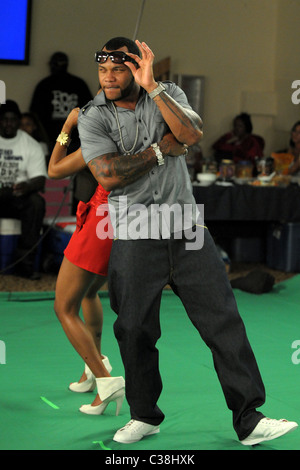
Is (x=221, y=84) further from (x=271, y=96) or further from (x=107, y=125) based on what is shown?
(x=107, y=125)

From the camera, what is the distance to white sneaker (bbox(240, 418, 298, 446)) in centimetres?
260

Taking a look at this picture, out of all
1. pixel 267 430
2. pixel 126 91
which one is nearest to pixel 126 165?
pixel 126 91

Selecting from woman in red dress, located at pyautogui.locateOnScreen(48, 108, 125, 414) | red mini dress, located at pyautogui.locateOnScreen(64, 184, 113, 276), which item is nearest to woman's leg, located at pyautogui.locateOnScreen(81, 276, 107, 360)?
woman in red dress, located at pyautogui.locateOnScreen(48, 108, 125, 414)

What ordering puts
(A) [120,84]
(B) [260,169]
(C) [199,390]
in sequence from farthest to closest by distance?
(B) [260,169] < (C) [199,390] < (A) [120,84]

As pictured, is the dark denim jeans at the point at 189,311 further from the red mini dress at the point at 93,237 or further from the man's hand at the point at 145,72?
the man's hand at the point at 145,72

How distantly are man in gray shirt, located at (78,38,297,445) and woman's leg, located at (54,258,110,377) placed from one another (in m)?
0.34

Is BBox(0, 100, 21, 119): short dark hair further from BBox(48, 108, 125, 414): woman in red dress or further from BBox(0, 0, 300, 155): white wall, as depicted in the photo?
BBox(48, 108, 125, 414): woman in red dress

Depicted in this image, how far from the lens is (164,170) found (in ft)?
8.51

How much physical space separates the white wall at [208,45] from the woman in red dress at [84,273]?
593 centimetres

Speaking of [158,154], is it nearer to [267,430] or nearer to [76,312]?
[76,312]

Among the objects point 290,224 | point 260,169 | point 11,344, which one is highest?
point 260,169

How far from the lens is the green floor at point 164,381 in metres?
2.77

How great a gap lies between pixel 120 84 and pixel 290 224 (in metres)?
4.20
